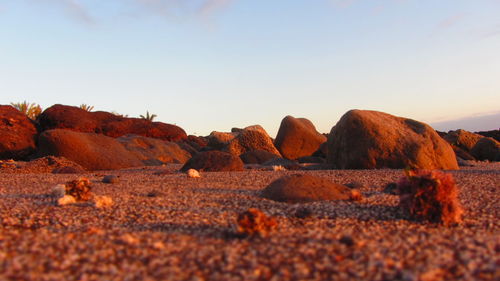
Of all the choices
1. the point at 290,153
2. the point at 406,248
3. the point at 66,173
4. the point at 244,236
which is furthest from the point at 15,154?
the point at 406,248

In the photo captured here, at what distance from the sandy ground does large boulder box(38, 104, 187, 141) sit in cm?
1602

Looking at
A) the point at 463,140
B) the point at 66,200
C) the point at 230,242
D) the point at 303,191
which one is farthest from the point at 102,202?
the point at 463,140

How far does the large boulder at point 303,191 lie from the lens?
5.62 metres

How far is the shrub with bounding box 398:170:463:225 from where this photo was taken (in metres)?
4.43

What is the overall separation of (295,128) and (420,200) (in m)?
14.7

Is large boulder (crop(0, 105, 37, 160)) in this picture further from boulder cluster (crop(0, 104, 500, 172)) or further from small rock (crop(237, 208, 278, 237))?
small rock (crop(237, 208, 278, 237))

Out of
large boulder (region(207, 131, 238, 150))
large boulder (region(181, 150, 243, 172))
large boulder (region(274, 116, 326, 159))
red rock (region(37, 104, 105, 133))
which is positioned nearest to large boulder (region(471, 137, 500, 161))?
large boulder (region(274, 116, 326, 159))

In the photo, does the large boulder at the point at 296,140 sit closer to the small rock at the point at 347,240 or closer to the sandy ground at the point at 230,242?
the sandy ground at the point at 230,242

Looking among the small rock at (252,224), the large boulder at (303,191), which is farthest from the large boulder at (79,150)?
the small rock at (252,224)

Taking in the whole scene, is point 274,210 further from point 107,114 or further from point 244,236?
point 107,114

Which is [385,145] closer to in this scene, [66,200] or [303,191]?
[303,191]

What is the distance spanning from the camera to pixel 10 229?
13.8 feet

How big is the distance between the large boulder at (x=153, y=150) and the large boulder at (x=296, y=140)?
4995 mm

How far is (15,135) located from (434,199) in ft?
58.3
